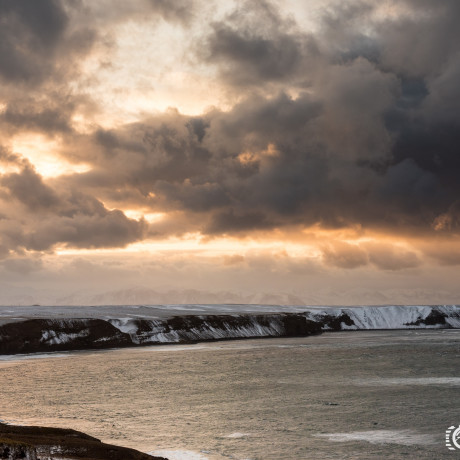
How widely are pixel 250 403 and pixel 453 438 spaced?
886 inches

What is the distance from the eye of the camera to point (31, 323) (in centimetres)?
13925

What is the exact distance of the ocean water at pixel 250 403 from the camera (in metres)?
41.4

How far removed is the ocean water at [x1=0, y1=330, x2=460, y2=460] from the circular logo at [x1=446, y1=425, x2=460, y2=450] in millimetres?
554

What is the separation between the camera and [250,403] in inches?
2378

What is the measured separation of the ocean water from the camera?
136ft

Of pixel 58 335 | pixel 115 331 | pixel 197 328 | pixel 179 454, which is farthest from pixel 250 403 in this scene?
pixel 197 328

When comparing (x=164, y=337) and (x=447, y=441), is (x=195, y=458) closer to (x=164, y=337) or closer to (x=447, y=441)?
(x=447, y=441)

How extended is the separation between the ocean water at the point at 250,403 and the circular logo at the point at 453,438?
554 millimetres

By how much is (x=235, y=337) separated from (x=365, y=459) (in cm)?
14467

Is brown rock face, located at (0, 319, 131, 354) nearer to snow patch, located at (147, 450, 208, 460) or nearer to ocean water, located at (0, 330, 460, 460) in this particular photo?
ocean water, located at (0, 330, 460, 460)

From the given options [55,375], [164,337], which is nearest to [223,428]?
[55,375]

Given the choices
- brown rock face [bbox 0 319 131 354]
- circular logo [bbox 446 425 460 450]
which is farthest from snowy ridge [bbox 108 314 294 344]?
circular logo [bbox 446 425 460 450]

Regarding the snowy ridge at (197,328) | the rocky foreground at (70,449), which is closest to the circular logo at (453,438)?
the rocky foreground at (70,449)

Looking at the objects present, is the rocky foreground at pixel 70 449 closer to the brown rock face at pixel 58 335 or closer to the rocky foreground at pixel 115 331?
the brown rock face at pixel 58 335
